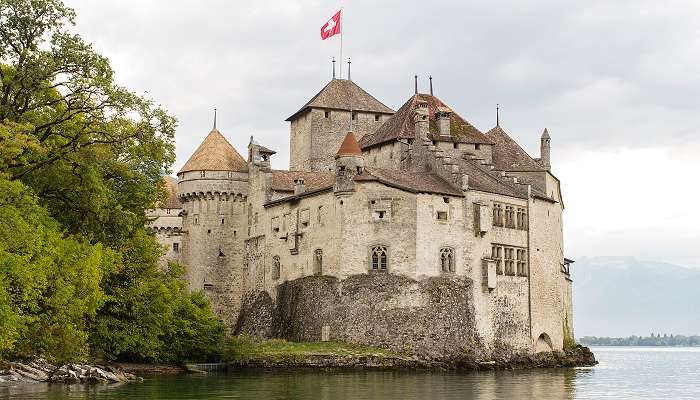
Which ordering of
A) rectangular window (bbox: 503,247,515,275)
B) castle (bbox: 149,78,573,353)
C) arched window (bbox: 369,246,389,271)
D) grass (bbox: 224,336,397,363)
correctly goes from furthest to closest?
rectangular window (bbox: 503,247,515,275), arched window (bbox: 369,246,389,271), castle (bbox: 149,78,573,353), grass (bbox: 224,336,397,363)

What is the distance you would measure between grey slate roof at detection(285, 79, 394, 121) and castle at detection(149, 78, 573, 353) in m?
2.38

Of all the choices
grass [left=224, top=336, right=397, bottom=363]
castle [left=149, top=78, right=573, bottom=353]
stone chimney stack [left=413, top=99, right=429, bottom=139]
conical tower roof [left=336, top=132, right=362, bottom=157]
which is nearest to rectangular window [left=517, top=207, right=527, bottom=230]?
castle [left=149, top=78, right=573, bottom=353]

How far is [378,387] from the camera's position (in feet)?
169

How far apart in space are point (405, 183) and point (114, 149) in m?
27.4

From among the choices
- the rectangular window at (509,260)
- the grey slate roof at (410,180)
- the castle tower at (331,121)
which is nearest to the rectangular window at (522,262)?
the rectangular window at (509,260)

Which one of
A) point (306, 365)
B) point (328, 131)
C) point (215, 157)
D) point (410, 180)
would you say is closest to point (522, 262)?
point (410, 180)

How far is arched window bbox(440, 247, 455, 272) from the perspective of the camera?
73312 millimetres

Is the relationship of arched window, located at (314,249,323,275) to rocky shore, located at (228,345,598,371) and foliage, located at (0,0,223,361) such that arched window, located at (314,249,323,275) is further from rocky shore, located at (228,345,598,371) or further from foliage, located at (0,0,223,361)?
foliage, located at (0,0,223,361)

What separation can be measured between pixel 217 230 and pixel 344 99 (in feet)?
57.1

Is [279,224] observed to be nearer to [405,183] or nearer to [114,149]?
[405,183]

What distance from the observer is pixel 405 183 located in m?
73.9

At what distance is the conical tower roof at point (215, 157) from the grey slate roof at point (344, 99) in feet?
28.0

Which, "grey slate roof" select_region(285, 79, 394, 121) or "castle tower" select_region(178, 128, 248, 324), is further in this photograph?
"grey slate roof" select_region(285, 79, 394, 121)

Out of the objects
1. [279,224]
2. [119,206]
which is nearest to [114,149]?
[119,206]
